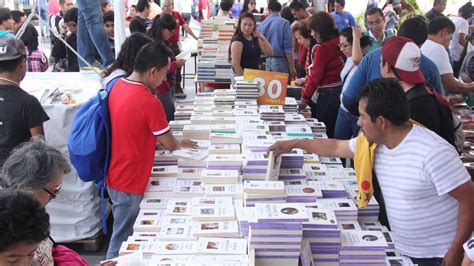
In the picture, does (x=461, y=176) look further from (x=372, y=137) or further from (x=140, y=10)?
(x=140, y=10)

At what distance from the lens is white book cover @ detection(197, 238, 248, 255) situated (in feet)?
6.44

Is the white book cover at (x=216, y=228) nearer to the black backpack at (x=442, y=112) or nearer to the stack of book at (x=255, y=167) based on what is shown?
the stack of book at (x=255, y=167)

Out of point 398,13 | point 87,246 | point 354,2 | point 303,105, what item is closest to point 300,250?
point 87,246

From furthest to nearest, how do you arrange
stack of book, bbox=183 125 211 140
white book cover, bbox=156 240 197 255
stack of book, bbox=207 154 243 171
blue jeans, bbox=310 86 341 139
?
blue jeans, bbox=310 86 341 139 < stack of book, bbox=183 125 211 140 < stack of book, bbox=207 154 243 171 < white book cover, bbox=156 240 197 255

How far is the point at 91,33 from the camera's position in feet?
14.0

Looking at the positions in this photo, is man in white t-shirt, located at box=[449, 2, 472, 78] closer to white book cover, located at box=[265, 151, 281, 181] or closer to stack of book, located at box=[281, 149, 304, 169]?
stack of book, located at box=[281, 149, 304, 169]

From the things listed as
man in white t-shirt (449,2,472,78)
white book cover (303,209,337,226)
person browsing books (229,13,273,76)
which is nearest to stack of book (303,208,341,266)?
white book cover (303,209,337,226)

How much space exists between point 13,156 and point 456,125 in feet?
7.17

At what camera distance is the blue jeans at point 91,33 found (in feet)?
13.7

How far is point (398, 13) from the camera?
10.7 meters

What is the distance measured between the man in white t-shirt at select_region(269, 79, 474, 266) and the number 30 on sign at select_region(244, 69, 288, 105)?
2.01 meters

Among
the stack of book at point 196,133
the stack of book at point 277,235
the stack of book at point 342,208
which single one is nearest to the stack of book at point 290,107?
the stack of book at point 196,133

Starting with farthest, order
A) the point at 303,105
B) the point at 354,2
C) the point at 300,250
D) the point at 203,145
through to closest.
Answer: the point at 354,2 < the point at 303,105 < the point at 203,145 < the point at 300,250

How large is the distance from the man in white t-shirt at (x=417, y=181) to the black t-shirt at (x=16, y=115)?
178 cm
